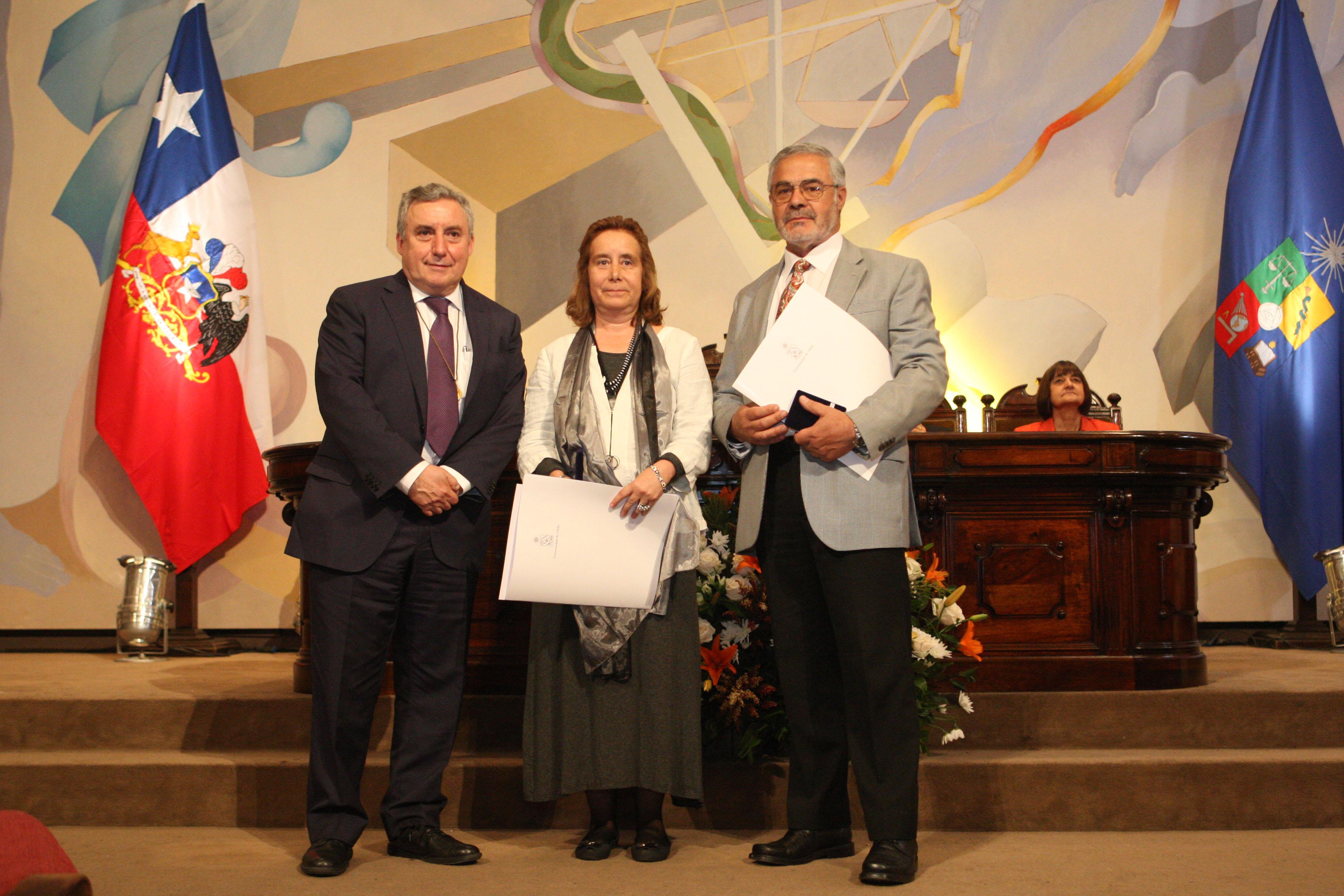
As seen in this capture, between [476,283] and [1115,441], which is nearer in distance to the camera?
[1115,441]

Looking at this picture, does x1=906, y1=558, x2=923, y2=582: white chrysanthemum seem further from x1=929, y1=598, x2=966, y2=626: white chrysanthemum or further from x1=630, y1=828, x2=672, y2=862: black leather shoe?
x1=630, y1=828, x2=672, y2=862: black leather shoe

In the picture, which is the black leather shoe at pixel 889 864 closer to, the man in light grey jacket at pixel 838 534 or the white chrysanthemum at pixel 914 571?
the man in light grey jacket at pixel 838 534

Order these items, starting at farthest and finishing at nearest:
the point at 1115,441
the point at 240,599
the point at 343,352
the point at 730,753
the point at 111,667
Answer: the point at 240,599 → the point at 111,667 → the point at 1115,441 → the point at 730,753 → the point at 343,352

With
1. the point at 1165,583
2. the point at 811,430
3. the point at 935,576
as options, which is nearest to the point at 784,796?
the point at 935,576

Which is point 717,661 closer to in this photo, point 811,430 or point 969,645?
point 969,645

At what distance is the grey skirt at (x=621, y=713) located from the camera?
247cm

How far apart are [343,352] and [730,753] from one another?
1484 mm

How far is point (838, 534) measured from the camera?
2.29m

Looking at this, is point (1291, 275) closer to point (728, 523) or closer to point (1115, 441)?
point (1115, 441)

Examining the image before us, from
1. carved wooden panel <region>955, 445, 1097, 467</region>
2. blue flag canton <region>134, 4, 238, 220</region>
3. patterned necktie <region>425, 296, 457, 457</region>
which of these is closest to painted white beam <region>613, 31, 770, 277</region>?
blue flag canton <region>134, 4, 238, 220</region>

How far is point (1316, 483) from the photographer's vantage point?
17.5 ft

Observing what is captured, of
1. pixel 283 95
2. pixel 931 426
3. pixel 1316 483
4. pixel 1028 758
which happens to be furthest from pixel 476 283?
pixel 1316 483

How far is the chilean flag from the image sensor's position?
17.9ft

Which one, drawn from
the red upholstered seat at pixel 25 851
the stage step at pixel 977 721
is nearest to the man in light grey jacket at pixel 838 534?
the stage step at pixel 977 721
